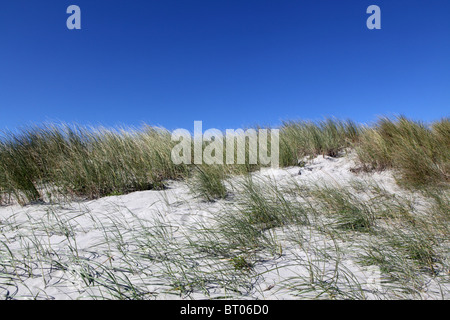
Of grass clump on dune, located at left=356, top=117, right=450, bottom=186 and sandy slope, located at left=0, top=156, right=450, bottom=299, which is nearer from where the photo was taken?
sandy slope, located at left=0, top=156, right=450, bottom=299

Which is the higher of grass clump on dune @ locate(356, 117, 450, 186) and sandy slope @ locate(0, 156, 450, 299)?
grass clump on dune @ locate(356, 117, 450, 186)

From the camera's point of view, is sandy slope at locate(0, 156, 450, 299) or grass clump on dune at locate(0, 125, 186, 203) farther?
grass clump on dune at locate(0, 125, 186, 203)

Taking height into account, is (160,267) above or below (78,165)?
below

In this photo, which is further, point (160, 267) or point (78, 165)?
point (78, 165)

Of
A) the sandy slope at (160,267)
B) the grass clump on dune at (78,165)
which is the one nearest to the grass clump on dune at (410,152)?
the sandy slope at (160,267)

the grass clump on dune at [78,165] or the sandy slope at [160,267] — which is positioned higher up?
the grass clump on dune at [78,165]

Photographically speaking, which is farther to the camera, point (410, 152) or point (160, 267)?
point (410, 152)

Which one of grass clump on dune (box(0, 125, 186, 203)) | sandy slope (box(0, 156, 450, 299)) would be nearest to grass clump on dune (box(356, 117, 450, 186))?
sandy slope (box(0, 156, 450, 299))

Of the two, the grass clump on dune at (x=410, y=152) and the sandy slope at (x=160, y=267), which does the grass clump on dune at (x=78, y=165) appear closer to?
the sandy slope at (x=160, y=267)

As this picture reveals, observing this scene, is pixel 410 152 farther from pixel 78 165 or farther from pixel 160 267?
pixel 78 165

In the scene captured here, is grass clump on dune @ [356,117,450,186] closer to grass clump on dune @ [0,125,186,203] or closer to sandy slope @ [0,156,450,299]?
sandy slope @ [0,156,450,299]

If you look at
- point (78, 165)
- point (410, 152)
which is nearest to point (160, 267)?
point (78, 165)
